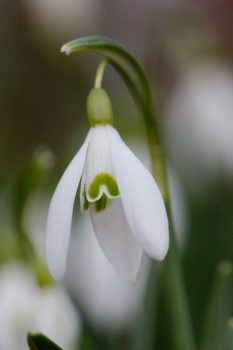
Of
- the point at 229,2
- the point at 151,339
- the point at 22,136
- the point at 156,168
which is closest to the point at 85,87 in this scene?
the point at 22,136

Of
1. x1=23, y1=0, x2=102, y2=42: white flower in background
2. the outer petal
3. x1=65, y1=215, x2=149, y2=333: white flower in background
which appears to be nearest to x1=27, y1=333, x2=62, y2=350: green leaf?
the outer petal

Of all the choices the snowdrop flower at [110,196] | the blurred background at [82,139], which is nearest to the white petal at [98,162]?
the snowdrop flower at [110,196]

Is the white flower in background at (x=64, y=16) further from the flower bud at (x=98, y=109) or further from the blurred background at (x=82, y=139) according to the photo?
the flower bud at (x=98, y=109)

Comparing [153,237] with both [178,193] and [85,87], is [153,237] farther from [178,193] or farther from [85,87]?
[85,87]

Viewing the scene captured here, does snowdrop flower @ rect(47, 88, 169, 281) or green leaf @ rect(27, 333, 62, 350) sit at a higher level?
snowdrop flower @ rect(47, 88, 169, 281)

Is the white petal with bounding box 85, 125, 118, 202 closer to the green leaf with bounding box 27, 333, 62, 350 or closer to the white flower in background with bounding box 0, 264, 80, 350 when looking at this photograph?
the green leaf with bounding box 27, 333, 62, 350

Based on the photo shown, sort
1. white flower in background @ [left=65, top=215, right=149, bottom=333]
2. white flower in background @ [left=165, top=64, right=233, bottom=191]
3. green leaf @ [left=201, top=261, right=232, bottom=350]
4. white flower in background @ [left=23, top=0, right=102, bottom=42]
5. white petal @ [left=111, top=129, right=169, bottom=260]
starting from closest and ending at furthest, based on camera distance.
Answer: white petal @ [left=111, top=129, right=169, bottom=260] → green leaf @ [left=201, top=261, right=232, bottom=350] → white flower in background @ [left=65, top=215, right=149, bottom=333] → white flower in background @ [left=165, top=64, right=233, bottom=191] → white flower in background @ [left=23, top=0, right=102, bottom=42]
